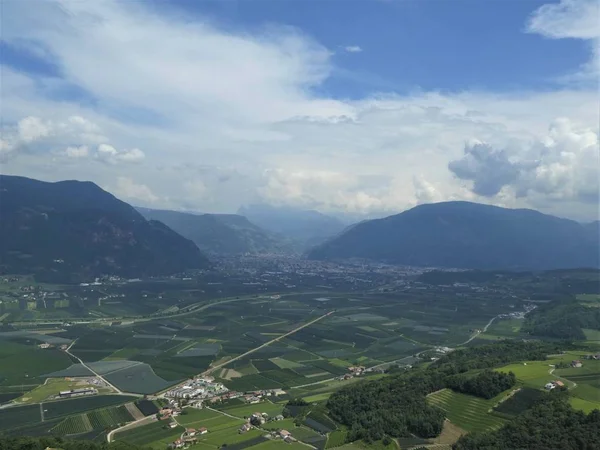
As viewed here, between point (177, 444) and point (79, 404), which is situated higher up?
point (177, 444)

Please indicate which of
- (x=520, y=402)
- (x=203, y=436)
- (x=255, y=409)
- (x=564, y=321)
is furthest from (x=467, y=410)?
(x=564, y=321)

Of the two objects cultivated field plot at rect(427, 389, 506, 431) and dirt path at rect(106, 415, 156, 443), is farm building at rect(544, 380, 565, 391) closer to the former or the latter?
cultivated field plot at rect(427, 389, 506, 431)

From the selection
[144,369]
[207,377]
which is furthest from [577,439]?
[144,369]

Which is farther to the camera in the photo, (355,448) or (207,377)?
(207,377)

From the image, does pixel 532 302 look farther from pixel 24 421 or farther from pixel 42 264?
pixel 42 264

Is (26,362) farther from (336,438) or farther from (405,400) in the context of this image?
(405,400)

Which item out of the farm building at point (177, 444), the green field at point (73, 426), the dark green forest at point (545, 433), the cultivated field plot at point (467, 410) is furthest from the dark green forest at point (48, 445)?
the cultivated field plot at point (467, 410)
